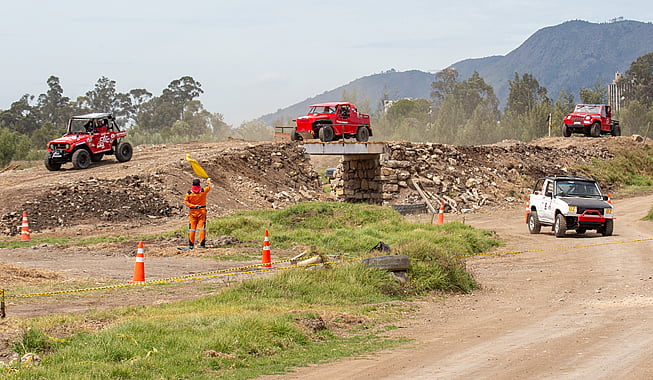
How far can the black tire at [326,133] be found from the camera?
3766 cm

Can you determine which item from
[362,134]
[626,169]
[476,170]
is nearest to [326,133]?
[362,134]

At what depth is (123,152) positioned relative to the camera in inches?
1442

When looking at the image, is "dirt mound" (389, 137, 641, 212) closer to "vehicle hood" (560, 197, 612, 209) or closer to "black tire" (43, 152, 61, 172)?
"vehicle hood" (560, 197, 612, 209)

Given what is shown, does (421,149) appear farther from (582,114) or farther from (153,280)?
(153,280)

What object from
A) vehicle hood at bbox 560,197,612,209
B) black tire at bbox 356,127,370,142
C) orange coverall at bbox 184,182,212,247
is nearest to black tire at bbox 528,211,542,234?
vehicle hood at bbox 560,197,612,209

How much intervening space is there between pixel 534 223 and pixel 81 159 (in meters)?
19.1

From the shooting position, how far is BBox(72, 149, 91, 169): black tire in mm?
34531

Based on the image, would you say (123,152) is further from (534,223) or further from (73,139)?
(534,223)

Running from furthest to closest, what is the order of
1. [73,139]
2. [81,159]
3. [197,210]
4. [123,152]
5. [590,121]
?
[590,121], [123,152], [73,139], [81,159], [197,210]

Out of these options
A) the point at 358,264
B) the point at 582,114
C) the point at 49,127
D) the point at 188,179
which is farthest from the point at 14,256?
the point at 49,127

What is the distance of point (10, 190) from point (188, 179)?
6.64m

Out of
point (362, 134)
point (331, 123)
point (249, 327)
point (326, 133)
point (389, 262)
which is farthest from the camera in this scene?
point (362, 134)

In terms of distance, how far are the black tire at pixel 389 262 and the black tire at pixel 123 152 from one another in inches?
926

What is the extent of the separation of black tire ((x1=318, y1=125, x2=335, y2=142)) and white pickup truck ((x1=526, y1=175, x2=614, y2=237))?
13.8 m
